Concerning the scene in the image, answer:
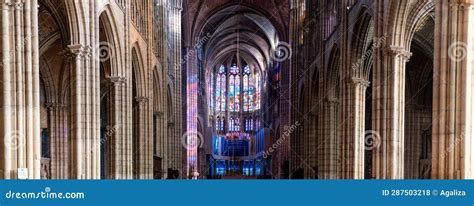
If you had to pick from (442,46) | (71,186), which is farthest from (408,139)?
(71,186)

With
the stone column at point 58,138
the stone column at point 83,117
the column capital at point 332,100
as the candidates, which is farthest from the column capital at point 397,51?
the stone column at point 58,138

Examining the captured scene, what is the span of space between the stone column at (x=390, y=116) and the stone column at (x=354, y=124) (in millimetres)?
4515

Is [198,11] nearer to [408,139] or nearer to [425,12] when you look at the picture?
[408,139]

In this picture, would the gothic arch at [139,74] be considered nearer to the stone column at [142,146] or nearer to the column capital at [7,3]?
the stone column at [142,146]

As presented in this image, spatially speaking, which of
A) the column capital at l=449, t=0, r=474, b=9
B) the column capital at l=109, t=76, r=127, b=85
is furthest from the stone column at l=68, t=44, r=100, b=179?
the column capital at l=449, t=0, r=474, b=9

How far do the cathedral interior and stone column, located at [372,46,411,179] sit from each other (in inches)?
1.7

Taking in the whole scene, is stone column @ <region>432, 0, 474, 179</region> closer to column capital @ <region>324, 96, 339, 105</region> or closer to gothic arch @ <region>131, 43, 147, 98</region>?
column capital @ <region>324, 96, 339, 105</region>

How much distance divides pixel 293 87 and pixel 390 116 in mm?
21730

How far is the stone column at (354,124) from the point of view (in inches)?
846

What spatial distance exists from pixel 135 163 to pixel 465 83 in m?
17.4

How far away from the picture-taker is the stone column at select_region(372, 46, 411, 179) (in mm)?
16484

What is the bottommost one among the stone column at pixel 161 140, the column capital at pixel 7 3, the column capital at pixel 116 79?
the stone column at pixel 161 140

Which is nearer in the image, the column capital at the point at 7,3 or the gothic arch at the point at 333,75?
the column capital at the point at 7,3

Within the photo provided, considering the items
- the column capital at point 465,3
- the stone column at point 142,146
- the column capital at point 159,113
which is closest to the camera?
the column capital at point 465,3
